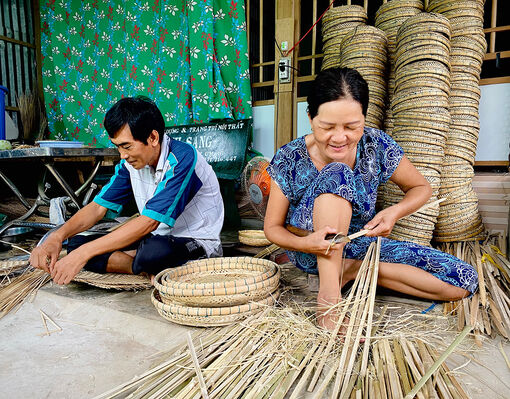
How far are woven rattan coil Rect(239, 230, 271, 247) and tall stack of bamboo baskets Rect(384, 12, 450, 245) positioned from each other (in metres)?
0.97

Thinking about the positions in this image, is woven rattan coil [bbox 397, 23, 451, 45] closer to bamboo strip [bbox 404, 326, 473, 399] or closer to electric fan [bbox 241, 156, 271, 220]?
electric fan [bbox 241, 156, 271, 220]

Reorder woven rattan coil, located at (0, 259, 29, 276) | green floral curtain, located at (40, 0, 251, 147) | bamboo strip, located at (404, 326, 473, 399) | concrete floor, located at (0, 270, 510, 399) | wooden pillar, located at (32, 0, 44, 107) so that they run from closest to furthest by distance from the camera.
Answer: bamboo strip, located at (404, 326, 473, 399) < concrete floor, located at (0, 270, 510, 399) < woven rattan coil, located at (0, 259, 29, 276) < green floral curtain, located at (40, 0, 251, 147) < wooden pillar, located at (32, 0, 44, 107)

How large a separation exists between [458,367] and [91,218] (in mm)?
1981

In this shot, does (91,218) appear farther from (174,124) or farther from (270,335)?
(174,124)

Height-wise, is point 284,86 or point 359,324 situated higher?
point 284,86

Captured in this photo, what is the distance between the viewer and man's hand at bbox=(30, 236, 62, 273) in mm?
1795

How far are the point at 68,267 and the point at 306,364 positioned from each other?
3.80ft

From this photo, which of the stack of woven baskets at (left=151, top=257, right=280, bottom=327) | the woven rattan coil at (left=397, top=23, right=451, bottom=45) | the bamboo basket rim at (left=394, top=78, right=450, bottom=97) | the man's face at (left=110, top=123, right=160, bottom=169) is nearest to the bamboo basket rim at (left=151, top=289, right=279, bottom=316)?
the stack of woven baskets at (left=151, top=257, right=280, bottom=327)

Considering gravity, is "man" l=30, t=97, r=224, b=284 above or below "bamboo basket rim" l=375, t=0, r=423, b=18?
below

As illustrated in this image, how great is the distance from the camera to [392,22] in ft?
9.42

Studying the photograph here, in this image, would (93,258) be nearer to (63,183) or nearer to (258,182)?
(63,183)

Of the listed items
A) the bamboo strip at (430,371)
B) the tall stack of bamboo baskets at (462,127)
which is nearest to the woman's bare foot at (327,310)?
the bamboo strip at (430,371)

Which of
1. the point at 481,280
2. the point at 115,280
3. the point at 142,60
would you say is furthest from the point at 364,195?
the point at 142,60

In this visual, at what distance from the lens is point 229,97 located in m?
3.93
